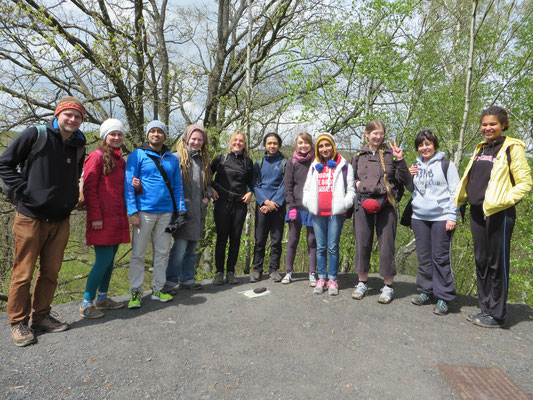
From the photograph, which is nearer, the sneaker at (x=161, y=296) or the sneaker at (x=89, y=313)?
the sneaker at (x=89, y=313)

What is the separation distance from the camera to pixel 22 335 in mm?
3109

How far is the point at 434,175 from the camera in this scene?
406 cm

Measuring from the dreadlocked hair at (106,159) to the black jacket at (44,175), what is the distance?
0.36m

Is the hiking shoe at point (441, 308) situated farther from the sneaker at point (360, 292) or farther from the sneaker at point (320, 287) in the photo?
the sneaker at point (320, 287)

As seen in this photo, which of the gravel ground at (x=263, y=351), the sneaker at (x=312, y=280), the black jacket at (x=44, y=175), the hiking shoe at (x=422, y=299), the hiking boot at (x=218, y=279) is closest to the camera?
the gravel ground at (x=263, y=351)

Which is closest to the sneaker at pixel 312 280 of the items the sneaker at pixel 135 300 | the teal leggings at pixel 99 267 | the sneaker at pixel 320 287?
the sneaker at pixel 320 287

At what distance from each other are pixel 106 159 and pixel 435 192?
4074 millimetres

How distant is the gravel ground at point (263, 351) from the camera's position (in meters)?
2.52

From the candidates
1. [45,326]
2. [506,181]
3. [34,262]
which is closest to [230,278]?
[45,326]

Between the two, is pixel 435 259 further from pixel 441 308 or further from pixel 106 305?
pixel 106 305

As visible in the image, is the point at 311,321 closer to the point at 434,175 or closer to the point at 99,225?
the point at 434,175

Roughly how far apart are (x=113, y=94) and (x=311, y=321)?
783 cm

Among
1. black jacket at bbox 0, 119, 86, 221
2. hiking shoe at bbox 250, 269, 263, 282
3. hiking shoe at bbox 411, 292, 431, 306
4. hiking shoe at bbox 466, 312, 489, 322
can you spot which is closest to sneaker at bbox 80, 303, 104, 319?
black jacket at bbox 0, 119, 86, 221

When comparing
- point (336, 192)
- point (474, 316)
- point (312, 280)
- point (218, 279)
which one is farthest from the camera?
point (218, 279)
